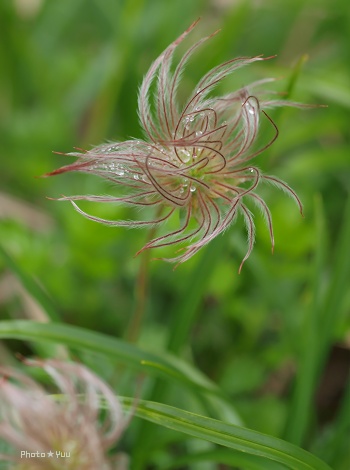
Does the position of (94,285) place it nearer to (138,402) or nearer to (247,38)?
(138,402)

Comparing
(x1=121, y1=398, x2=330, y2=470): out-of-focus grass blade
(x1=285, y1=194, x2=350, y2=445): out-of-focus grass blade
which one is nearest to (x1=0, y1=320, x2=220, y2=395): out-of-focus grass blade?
(x1=121, y1=398, x2=330, y2=470): out-of-focus grass blade

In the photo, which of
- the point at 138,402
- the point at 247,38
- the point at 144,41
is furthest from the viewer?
the point at 247,38

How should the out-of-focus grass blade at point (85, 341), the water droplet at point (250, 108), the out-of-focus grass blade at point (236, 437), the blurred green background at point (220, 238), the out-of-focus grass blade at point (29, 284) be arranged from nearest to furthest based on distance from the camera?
the out-of-focus grass blade at point (236, 437), the water droplet at point (250, 108), the out-of-focus grass blade at point (85, 341), the out-of-focus grass blade at point (29, 284), the blurred green background at point (220, 238)

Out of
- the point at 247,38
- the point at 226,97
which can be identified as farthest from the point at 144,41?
the point at 226,97

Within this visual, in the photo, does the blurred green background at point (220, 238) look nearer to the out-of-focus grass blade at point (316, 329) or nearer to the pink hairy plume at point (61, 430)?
the out-of-focus grass blade at point (316, 329)

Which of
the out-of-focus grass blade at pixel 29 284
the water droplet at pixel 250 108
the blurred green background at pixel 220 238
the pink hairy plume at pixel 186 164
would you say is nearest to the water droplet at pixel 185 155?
the pink hairy plume at pixel 186 164

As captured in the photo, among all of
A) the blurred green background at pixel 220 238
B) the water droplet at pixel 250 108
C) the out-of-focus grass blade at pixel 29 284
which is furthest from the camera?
the blurred green background at pixel 220 238

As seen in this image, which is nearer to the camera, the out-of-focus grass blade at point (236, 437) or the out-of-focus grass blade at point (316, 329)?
the out-of-focus grass blade at point (236, 437)

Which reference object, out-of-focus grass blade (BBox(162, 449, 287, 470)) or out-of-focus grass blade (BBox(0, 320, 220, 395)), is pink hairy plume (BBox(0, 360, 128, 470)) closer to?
out-of-focus grass blade (BBox(0, 320, 220, 395))
